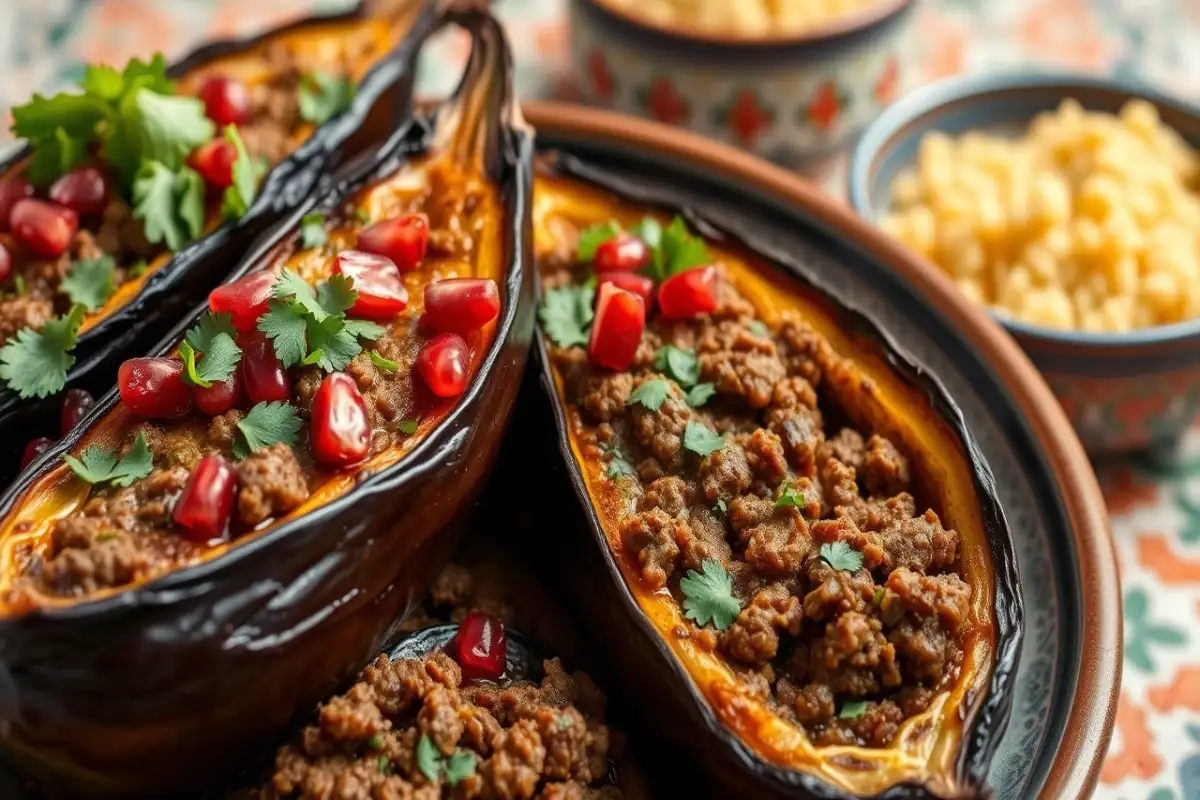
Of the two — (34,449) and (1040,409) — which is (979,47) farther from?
(34,449)

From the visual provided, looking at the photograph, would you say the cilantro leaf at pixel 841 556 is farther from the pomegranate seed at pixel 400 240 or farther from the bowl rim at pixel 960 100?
the bowl rim at pixel 960 100

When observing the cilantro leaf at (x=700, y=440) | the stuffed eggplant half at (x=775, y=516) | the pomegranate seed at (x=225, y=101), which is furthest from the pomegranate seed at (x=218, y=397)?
the pomegranate seed at (x=225, y=101)

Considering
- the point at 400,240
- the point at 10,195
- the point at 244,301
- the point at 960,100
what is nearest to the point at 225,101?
the point at 10,195

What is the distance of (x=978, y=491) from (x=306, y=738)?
135cm

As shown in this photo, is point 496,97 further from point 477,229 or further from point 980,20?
point 980,20

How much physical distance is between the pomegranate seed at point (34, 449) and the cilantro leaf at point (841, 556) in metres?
1.56

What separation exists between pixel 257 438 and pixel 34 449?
646 mm

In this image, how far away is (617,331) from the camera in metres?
2.56

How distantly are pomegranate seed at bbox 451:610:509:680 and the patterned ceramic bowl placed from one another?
2220mm

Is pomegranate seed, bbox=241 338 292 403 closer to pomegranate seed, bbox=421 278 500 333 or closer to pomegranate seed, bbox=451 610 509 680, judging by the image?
pomegranate seed, bbox=421 278 500 333

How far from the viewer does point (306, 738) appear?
7.25 feet

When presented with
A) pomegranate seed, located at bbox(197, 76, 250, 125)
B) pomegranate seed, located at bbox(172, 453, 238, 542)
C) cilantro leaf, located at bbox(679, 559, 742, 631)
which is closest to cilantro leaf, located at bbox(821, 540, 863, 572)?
cilantro leaf, located at bbox(679, 559, 742, 631)

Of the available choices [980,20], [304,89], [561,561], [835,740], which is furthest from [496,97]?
[980,20]

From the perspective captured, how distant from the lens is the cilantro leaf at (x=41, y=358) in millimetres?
2537
